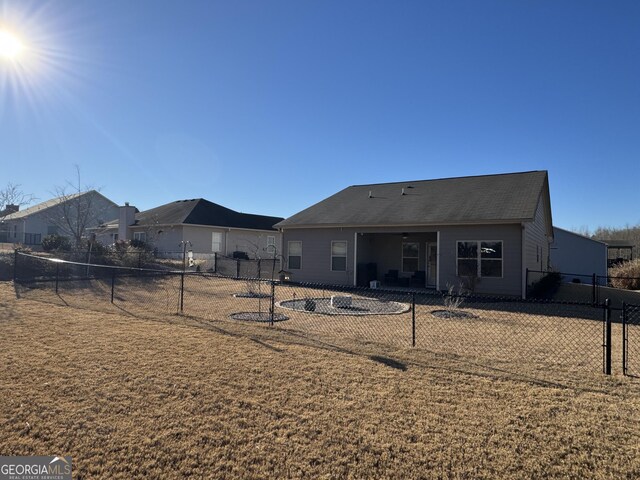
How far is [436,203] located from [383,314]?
801 cm

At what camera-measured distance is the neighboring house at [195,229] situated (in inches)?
1125

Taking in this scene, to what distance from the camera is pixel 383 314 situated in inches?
432

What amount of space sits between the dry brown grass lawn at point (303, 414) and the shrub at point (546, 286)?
11696 mm

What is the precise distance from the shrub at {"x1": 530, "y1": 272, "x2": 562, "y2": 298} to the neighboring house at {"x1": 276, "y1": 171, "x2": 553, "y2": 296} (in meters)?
0.41

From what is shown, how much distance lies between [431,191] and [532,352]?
1327 cm

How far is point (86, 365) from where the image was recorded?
18.1 feet

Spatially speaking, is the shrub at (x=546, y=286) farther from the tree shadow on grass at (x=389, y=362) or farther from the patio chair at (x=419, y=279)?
the tree shadow on grass at (x=389, y=362)

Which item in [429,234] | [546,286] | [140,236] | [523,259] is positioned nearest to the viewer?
[523,259]

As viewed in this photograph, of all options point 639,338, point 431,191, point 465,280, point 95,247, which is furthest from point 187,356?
point 95,247

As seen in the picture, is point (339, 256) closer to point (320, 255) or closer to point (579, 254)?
point (320, 255)

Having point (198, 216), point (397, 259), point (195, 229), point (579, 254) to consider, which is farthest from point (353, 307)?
point (579, 254)

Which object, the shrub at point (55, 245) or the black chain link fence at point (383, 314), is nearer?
the black chain link fence at point (383, 314)

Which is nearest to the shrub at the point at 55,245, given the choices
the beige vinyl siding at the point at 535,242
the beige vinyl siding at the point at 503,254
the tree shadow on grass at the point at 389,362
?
the beige vinyl siding at the point at 503,254

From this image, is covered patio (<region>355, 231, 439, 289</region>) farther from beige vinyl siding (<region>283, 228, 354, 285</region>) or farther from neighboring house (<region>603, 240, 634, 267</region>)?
neighboring house (<region>603, 240, 634, 267</region>)
